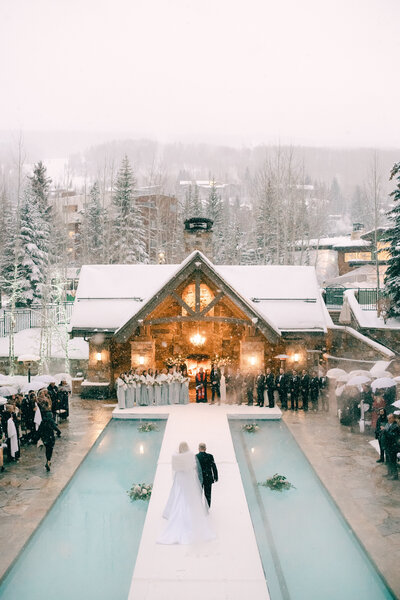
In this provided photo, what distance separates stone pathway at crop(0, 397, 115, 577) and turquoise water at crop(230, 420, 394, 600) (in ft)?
14.5

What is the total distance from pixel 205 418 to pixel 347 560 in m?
8.60

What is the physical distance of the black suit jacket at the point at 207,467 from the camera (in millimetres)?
9023

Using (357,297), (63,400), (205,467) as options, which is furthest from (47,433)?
(357,297)

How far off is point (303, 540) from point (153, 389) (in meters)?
10.1

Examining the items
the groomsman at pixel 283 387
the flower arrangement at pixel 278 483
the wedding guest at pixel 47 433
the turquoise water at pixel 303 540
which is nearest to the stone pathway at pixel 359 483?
the turquoise water at pixel 303 540

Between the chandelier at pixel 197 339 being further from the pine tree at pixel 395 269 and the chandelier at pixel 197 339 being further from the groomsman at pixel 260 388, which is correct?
the pine tree at pixel 395 269

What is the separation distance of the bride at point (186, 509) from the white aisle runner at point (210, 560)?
19 cm

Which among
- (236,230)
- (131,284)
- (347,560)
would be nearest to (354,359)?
(131,284)

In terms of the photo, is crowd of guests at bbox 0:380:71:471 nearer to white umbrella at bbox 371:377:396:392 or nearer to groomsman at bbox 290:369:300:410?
groomsman at bbox 290:369:300:410

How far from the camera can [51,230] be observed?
123ft

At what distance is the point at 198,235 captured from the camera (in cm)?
2306

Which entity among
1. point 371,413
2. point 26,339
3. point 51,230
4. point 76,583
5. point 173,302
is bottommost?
point 76,583

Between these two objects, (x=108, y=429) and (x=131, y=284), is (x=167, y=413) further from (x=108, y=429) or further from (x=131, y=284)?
(x=131, y=284)

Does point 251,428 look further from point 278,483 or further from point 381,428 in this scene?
point 381,428
